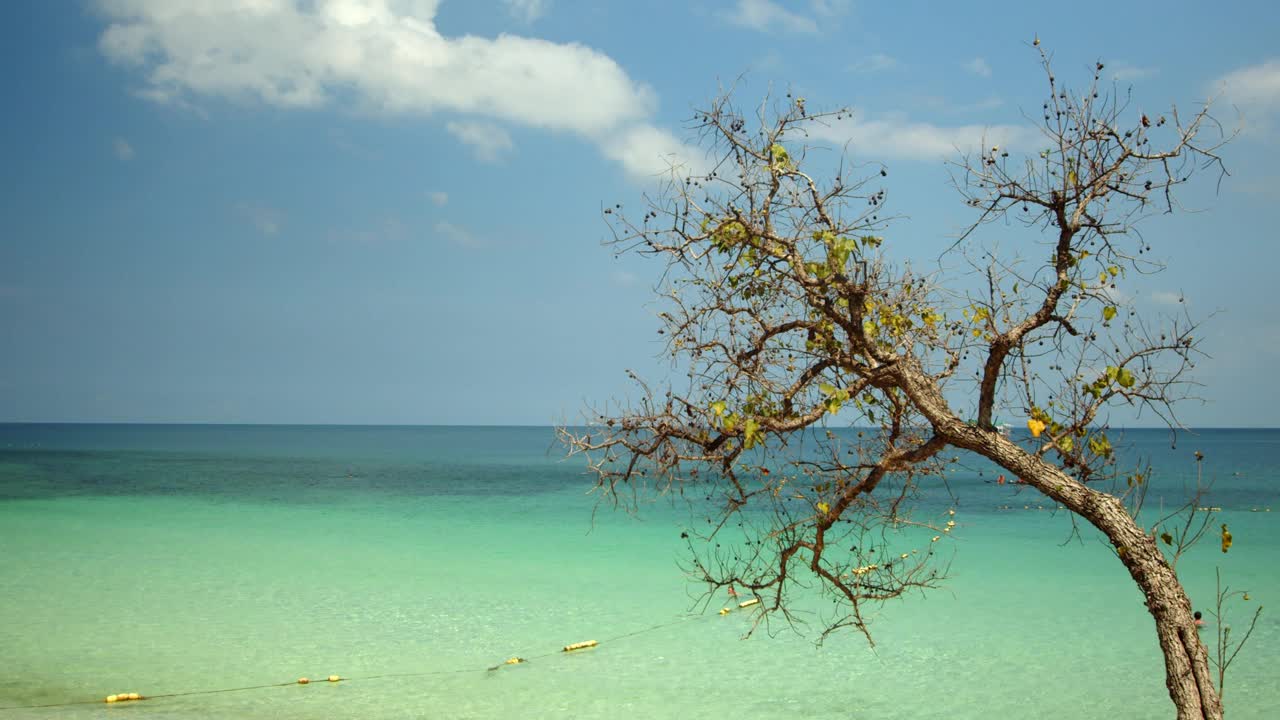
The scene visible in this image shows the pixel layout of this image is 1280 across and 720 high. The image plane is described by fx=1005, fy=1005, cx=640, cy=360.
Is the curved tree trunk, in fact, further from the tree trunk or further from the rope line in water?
the rope line in water

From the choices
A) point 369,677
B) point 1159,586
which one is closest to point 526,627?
point 369,677

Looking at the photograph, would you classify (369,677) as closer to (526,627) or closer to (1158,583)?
(526,627)

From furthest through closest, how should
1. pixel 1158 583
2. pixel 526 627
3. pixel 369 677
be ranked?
pixel 526 627, pixel 369 677, pixel 1158 583

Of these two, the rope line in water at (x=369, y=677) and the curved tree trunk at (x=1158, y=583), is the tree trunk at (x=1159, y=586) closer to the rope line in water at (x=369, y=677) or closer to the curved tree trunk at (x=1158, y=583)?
the curved tree trunk at (x=1158, y=583)

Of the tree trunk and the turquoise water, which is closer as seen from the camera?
the tree trunk

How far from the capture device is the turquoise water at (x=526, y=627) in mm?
8109

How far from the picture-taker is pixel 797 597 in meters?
11.7

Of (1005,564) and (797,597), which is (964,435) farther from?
(1005,564)

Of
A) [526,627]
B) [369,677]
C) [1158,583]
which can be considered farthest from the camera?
[526,627]

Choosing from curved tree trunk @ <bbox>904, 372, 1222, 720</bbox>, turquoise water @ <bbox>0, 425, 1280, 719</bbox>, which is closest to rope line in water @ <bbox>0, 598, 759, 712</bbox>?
turquoise water @ <bbox>0, 425, 1280, 719</bbox>

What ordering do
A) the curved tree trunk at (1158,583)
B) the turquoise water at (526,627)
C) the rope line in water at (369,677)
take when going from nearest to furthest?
the curved tree trunk at (1158,583) < the rope line in water at (369,677) < the turquoise water at (526,627)

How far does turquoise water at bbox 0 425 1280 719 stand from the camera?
811 cm

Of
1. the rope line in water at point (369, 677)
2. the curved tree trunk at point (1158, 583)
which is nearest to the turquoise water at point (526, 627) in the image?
the rope line in water at point (369, 677)

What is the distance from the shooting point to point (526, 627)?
10734 millimetres
